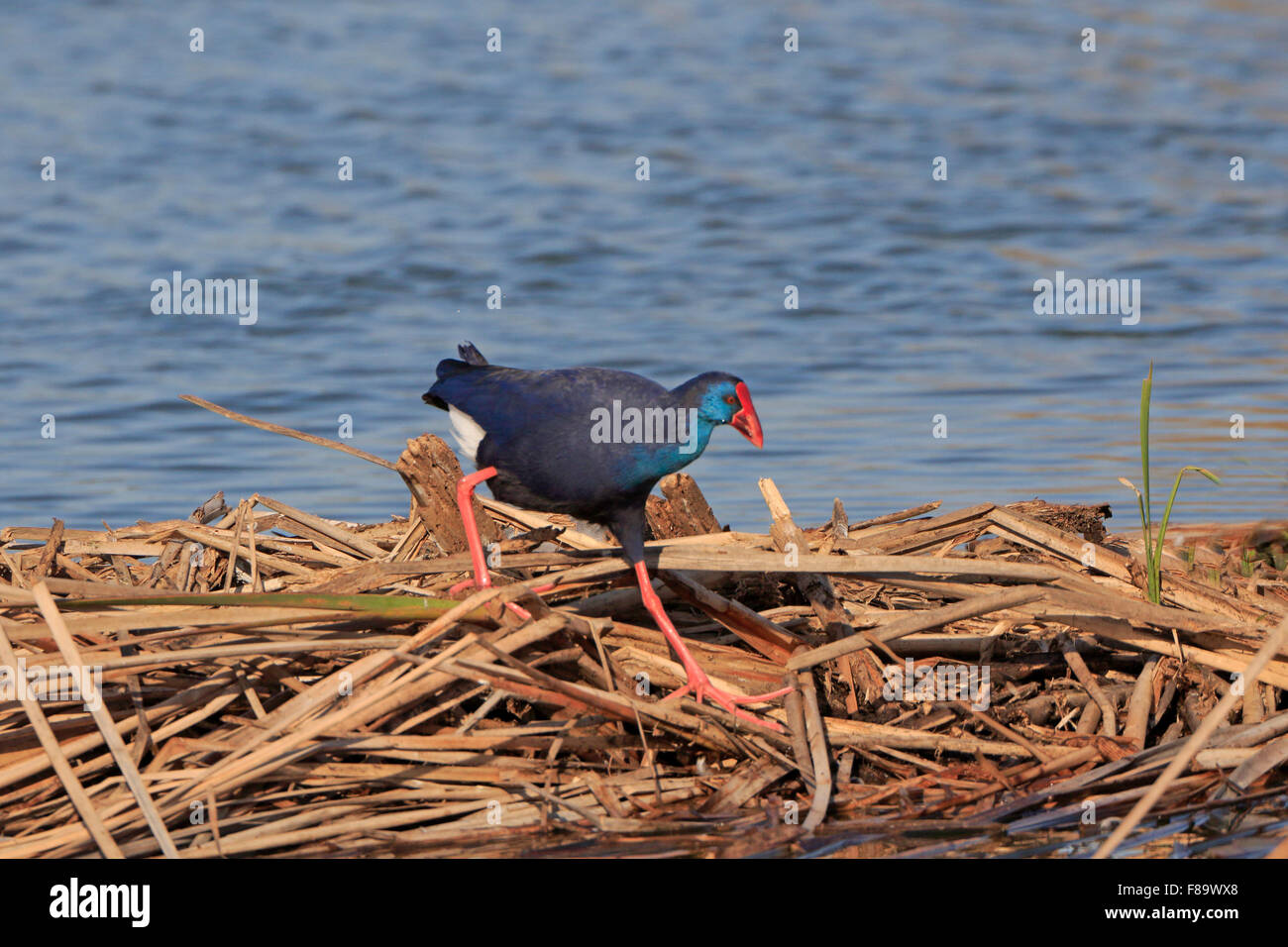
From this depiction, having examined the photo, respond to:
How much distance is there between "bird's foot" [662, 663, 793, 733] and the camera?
462 cm

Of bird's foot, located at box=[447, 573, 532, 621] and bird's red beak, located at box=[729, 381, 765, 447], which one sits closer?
bird's foot, located at box=[447, 573, 532, 621]

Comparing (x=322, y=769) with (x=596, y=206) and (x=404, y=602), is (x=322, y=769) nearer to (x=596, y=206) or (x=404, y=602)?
(x=404, y=602)

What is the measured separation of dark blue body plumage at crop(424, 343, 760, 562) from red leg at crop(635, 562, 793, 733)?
0.12 meters

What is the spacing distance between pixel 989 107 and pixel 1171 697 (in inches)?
568

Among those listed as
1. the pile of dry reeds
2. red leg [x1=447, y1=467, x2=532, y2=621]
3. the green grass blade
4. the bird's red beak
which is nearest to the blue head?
the bird's red beak

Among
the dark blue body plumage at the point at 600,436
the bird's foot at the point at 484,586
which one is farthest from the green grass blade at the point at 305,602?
the dark blue body plumage at the point at 600,436

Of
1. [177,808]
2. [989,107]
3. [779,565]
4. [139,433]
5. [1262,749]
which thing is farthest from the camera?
[989,107]

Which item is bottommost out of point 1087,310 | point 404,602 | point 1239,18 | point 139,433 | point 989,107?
point 404,602

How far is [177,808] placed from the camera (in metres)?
4.05

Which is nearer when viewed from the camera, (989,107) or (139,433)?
(139,433)

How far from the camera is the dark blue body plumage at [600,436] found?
4656 mm

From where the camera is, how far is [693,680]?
15.5 ft

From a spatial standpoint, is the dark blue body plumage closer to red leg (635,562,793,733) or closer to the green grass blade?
red leg (635,562,793,733)

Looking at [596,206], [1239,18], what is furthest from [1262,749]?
[1239,18]
